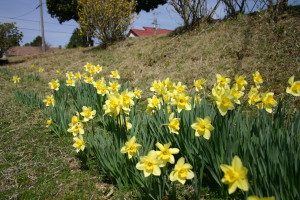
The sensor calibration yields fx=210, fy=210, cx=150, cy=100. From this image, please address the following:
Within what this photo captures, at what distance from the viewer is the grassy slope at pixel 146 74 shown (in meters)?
1.89

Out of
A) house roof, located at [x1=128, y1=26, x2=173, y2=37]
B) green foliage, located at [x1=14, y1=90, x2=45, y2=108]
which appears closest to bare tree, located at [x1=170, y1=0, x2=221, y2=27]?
green foliage, located at [x1=14, y1=90, x2=45, y2=108]

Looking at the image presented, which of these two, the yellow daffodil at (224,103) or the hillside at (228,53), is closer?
the yellow daffodil at (224,103)

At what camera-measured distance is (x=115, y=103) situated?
152 cm

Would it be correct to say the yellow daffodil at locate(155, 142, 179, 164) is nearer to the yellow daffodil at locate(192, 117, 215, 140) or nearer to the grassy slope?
the yellow daffodil at locate(192, 117, 215, 140)

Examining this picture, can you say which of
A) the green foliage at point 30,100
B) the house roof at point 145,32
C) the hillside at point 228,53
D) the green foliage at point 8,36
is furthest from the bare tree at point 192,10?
the house roof at point 145,32

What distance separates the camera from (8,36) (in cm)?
1557

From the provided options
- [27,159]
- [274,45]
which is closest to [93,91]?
[27,159]

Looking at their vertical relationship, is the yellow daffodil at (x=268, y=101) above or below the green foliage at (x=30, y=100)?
above

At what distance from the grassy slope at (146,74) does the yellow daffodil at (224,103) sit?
3.72ft

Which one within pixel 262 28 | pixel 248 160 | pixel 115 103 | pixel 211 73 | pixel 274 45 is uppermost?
pixel 262 28

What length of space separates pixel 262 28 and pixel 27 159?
20.2 feet

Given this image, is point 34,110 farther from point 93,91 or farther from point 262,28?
point 262,28

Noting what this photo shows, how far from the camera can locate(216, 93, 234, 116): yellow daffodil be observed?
4.24 feet

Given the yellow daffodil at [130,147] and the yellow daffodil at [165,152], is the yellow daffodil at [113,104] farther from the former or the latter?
the yellow daffodil at [165,152]
